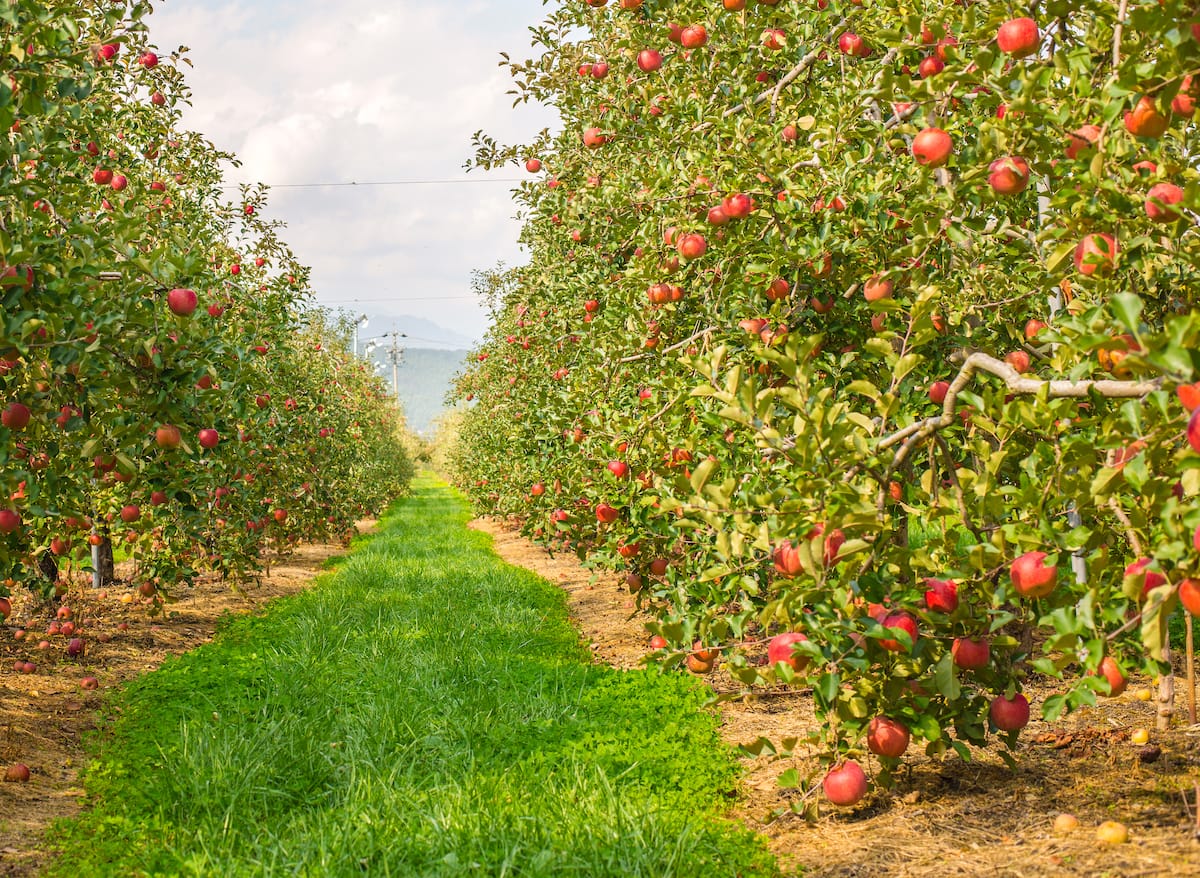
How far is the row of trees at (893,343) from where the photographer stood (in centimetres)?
242

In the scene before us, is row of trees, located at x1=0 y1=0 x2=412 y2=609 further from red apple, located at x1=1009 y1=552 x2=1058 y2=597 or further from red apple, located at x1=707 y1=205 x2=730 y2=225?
red apple, located at x1=1009 y1=552 x2=1058 y2=597

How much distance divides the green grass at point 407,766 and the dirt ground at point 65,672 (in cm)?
16

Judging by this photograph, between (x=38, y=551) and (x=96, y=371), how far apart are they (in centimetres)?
299

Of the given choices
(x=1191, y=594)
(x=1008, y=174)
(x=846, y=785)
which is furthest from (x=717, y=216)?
(x=1191, y=594)

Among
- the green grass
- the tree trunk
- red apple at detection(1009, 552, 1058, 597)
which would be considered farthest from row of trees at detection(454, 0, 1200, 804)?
the tree trunk

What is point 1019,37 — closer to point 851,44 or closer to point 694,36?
point 851,44

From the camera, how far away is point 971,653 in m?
2.77

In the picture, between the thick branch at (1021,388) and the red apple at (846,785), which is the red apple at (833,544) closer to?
the thick branch at (1021,388)

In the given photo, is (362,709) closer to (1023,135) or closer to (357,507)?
(1023,135)

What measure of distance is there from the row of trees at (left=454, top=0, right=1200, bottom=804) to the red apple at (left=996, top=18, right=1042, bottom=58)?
0.04 feet

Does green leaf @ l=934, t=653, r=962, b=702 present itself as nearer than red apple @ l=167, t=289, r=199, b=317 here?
Yes

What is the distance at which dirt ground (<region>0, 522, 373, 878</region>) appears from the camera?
3.70m

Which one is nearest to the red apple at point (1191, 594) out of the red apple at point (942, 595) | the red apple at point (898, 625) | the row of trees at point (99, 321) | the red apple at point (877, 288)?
the red apple at point (898, 625)

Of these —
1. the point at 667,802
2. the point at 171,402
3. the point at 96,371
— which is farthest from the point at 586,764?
the point at 96,371
